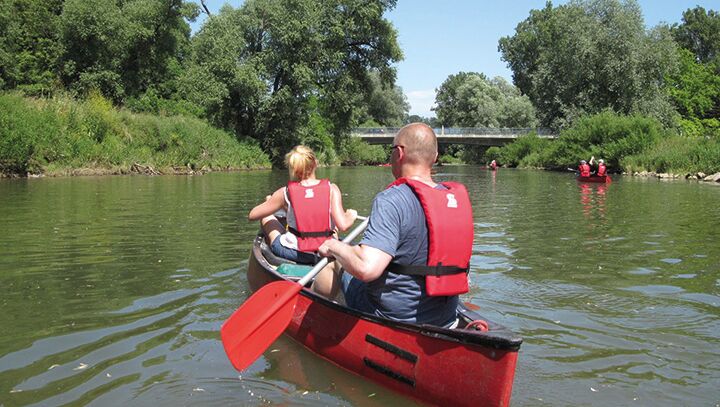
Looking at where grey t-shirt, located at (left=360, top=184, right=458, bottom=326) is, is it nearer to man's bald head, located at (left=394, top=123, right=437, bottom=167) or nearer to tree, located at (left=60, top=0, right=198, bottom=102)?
man's bald head, located at (left=394, top=123, right=437, bottom=167)

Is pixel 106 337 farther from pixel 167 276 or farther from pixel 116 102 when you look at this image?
pixel 116 102

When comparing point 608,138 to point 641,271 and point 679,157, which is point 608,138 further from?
point 641,271

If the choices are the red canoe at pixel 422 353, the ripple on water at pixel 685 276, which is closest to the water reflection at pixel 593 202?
the ripple on water at pixel 685 276

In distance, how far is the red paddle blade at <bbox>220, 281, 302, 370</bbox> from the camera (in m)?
4.17

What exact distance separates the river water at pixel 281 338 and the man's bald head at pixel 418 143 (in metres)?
1.46

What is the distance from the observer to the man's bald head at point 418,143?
12.2 feet

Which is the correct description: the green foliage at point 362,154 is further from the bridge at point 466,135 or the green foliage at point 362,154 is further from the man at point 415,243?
the man at point 415,243

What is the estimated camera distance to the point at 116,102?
127 ft

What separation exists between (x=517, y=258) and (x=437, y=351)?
16.4ft

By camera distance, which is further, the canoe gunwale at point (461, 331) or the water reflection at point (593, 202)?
the water reflection at point (593, 202)

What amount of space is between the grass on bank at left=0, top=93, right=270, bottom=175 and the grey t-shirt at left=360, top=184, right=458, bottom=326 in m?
21.4

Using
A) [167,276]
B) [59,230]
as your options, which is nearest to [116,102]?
[59,230]

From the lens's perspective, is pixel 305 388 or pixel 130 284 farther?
pixel 130 284

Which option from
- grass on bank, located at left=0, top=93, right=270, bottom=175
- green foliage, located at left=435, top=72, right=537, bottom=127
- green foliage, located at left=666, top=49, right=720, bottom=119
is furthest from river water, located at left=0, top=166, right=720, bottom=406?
green foliage, located at left=435, top=72, right=537, bottom=127
